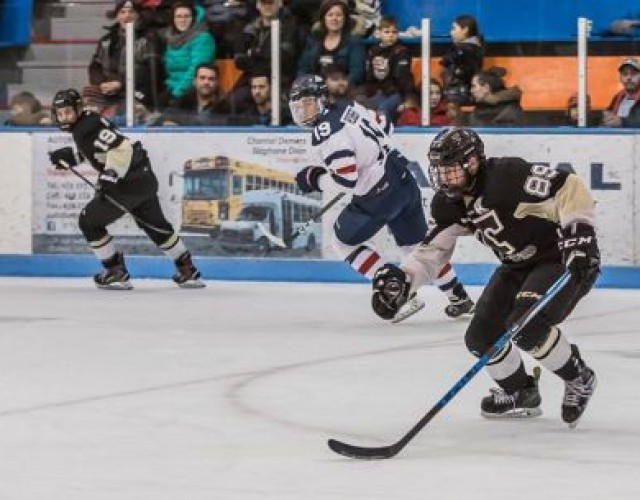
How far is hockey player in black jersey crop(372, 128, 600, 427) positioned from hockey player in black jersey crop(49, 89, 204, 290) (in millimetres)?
4463

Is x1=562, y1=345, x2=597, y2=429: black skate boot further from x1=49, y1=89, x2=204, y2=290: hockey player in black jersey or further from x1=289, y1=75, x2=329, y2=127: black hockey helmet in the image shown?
x1=49, y1=89, x2=204, y2=290: hockey player in black jersey

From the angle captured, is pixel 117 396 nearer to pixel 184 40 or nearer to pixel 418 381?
pixel 418 381

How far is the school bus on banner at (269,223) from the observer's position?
9898 mm

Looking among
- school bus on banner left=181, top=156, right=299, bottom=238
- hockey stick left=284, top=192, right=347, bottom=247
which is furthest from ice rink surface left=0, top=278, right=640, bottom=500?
school bus on banner left=181, top=156, right=299, bottom=238

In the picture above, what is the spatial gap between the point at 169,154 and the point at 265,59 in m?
0.77

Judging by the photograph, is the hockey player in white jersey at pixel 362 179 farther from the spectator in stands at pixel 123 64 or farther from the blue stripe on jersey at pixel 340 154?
the spectator in stands at pixel 123 64

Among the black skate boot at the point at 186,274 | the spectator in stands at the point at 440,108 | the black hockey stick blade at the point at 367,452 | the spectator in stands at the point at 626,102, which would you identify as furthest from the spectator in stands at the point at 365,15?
the black hockey stick blade at the point at 367,452

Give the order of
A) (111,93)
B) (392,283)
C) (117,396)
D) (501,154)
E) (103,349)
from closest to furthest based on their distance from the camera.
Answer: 1. (392,283)
2. (117,396)
3. (103,349)
4. (501,154)
5. (111,93)

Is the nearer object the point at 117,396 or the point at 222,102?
the point at 117,396

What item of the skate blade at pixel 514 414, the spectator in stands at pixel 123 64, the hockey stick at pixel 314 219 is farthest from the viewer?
the spectator in stands at pixel 123 64

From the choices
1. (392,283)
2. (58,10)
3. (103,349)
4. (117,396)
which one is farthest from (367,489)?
(58,10)

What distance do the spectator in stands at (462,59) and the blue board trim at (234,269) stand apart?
96cm

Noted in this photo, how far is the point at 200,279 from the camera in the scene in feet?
31.9

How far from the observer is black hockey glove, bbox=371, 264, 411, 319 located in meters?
5.02
